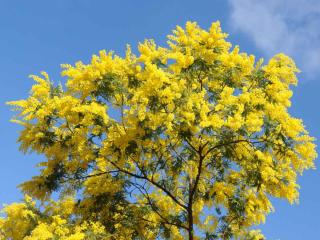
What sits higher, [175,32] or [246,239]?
[175,32]

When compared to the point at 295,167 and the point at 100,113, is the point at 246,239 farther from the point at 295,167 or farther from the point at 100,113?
the point at 100,113

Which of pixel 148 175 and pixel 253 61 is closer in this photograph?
pixel 253 61

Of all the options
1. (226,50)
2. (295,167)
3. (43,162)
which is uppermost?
(226,50)

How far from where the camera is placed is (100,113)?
44.9 feet

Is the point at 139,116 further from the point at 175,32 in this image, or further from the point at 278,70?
the point at 278,70

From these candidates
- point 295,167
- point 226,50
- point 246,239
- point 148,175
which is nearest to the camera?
point 295,167

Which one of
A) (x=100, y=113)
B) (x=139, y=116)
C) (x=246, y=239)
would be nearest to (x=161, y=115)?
(x=139, y=116)

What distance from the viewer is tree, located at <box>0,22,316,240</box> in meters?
13.4

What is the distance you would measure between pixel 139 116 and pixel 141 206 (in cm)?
443

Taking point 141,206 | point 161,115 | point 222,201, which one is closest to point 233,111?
point 161,115

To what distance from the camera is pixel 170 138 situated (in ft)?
46.4

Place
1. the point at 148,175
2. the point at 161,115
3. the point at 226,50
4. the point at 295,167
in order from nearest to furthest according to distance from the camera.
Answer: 1. the point at 161,115
2. the point at 295,167
3. the point at 226,50
4. the point at 148,175

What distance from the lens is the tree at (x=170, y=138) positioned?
13367 mm

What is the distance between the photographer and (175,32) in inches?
606
